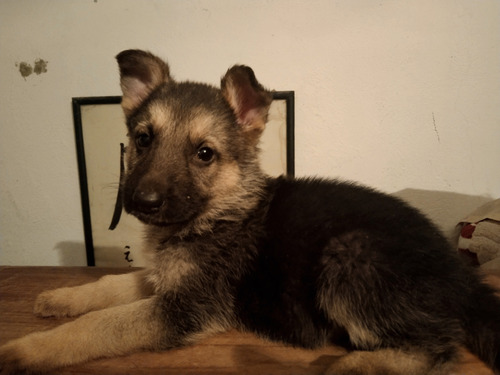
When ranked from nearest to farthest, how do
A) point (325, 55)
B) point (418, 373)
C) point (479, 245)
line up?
1. point (418, 373)
2. point (479, 245)
3. point (325, 55)

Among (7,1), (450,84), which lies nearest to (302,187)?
(450,84)

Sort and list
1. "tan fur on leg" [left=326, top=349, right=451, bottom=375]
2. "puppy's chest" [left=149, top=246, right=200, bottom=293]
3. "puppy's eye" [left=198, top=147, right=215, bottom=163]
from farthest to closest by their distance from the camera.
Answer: "puppy's eye" [left=198, top=147, right=215, bottom=163] < "puppy's chest" [left=149, top=246, right=200, bottom=293] < "tan fur on leg" [left=326, top=349, right=451, bottom=375]

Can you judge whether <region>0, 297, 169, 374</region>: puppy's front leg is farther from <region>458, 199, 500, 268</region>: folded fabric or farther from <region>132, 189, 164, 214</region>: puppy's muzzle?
<region>458, 199, 500, 268</region>: folded fabric

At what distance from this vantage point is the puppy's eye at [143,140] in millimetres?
1943

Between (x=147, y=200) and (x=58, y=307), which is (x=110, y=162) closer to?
(x=58, y=307)

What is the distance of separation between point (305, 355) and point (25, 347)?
127 cm

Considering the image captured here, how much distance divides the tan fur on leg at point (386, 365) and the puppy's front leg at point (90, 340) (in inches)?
33.1

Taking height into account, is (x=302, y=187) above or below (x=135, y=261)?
above

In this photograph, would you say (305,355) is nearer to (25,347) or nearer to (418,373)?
(418,373)

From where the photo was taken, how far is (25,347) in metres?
1.48

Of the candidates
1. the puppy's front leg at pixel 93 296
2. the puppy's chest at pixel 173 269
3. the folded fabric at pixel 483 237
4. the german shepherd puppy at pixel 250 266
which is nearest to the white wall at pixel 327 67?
the folded fabric at pixel 483 237

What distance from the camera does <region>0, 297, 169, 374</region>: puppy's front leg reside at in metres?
1.45

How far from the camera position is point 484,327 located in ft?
4.99

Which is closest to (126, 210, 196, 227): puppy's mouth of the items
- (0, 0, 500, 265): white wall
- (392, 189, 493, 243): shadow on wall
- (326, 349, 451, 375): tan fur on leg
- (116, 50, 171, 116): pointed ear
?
(116, 50, 171, 116): pointed ear
